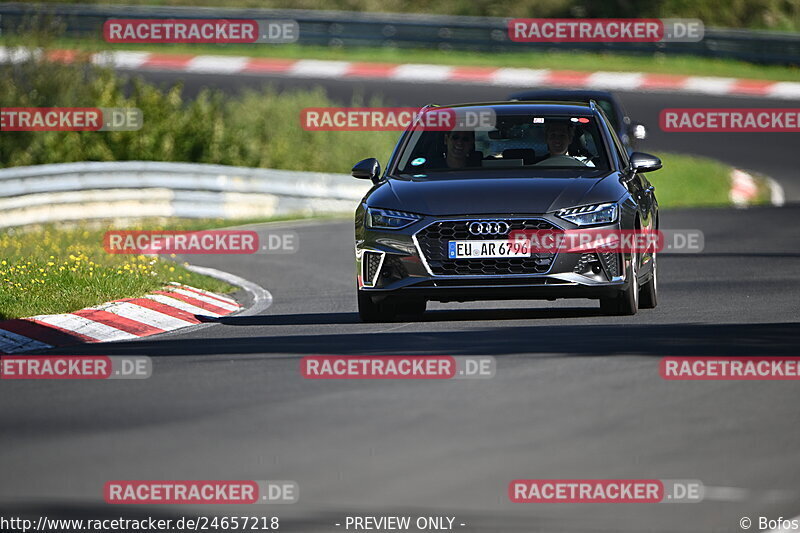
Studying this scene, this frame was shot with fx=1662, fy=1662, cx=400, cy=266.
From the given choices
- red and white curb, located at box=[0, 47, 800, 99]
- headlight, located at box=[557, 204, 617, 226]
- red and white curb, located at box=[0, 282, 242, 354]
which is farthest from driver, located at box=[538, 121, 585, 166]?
red and white curb, located at box=[0, 47, 800, 99]

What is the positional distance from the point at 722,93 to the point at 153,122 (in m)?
14.8

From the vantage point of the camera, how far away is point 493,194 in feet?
38.5

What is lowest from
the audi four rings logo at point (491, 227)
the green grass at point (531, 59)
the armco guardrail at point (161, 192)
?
the armco guardrail at point (161, 192)

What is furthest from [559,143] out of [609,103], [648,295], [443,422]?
[609,103]

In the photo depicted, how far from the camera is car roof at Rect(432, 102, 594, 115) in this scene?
12969 millimetres

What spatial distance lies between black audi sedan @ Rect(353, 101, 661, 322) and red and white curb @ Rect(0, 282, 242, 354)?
1737mm

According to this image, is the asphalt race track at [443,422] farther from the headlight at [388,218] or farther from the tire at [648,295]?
the headlight at [388,218]

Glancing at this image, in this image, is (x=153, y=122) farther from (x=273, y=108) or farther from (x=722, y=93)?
(x=722, y=93)

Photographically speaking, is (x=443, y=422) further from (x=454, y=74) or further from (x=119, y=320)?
(x=454, y=74)

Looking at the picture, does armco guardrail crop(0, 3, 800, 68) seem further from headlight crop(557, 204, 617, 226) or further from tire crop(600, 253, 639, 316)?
headlight crop(557, 204, 617, 226)

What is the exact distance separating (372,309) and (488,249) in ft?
3.53

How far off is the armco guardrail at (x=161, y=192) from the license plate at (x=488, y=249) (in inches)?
481

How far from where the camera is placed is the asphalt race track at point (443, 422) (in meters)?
6.30

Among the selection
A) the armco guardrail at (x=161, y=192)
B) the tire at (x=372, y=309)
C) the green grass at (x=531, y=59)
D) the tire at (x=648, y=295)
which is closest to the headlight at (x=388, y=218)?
the tire at (x=372, y=309)
